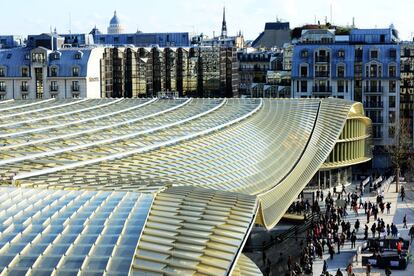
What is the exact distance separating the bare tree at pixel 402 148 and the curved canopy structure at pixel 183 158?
12297mm

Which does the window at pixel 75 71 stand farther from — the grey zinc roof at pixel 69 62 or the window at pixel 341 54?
the window at pixel 341 54

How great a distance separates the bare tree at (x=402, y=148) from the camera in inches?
3359

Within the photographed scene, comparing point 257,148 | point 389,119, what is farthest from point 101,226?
point 389,119

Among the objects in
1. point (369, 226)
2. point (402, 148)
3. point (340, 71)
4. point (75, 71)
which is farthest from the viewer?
point (75, 71)

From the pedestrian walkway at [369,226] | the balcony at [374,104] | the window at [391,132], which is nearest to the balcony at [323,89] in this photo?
the balcony at [374,104]

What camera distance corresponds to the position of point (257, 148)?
167ft

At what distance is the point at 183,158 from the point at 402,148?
4855 cm

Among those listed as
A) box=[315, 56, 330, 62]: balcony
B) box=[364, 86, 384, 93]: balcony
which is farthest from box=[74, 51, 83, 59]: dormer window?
box=[364, 86, 384, 93]: balcony

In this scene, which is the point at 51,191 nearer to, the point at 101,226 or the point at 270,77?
the point at 101,226

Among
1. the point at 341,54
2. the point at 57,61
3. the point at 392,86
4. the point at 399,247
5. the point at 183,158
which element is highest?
the point at 341,54

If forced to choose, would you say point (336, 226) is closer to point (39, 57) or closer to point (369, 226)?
point (369, 226)

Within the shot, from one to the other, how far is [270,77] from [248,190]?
7211cm

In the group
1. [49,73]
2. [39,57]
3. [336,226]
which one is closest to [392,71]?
[49,73]

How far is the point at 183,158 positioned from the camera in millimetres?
42562
